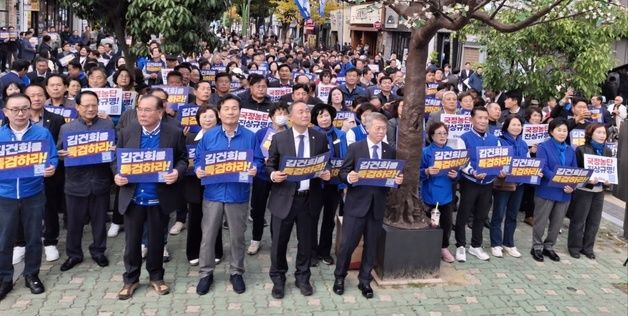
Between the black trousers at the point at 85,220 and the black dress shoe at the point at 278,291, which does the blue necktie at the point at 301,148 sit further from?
the black trousers at the point at 85,220

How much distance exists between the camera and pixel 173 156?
6.24 m

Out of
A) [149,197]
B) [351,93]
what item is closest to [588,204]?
[351,93]

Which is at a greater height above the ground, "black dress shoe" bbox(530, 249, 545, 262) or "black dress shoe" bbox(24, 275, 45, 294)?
"black dress shoe" bbox(530, 249, 545, 262)

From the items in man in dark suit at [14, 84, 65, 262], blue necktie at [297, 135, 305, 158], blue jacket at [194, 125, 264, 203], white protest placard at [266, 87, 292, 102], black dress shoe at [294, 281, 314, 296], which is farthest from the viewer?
white protest placard at [266, 87, 292, 102]

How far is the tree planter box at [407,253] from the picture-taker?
673cm

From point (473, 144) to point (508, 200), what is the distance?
1.09m

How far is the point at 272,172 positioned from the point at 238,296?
1.38 meters

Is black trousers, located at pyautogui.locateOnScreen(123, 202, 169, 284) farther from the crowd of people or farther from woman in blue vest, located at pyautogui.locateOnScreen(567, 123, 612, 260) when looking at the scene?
woman in blue vest, located at pyautogui.locateOnScreen(567, 123, 612, 260)

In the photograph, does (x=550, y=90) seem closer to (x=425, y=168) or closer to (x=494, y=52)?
(x=494, y=52)

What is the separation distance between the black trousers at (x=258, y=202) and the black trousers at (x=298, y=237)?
1.13 m

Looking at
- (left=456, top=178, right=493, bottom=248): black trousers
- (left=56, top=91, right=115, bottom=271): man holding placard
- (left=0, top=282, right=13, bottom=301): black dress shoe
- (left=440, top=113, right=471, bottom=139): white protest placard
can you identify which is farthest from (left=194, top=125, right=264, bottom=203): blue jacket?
(left=440, top=113, right=471, bottom=139): white protest placard

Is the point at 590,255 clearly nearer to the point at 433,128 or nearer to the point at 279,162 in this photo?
the point at 433,128

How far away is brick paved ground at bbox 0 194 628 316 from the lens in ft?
19.8

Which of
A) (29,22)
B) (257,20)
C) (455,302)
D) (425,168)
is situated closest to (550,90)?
(425,168)
